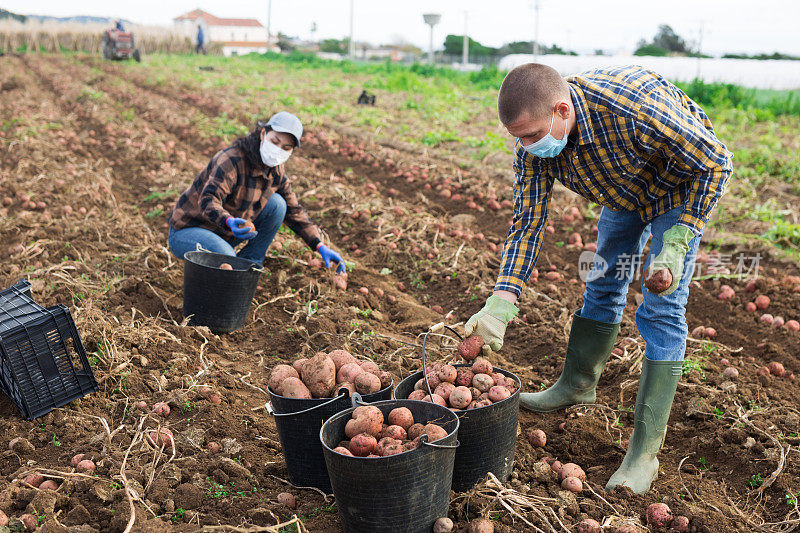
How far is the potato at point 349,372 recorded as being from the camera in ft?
8.05

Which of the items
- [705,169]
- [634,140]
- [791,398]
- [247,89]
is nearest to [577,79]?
[634,140]

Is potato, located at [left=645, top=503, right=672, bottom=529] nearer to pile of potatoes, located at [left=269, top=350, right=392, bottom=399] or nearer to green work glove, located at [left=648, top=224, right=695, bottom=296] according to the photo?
green work glove, located at [left=648, top=224, right=695, bottom=296]

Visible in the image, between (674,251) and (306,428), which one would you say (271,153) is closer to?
(306,428)

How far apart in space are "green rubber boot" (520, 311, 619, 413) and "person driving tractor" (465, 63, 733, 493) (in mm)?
166

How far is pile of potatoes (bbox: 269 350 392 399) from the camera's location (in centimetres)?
240

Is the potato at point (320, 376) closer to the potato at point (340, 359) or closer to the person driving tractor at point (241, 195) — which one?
the potato at point (340, 359)

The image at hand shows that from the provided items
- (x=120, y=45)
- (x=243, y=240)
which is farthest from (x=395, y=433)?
(x=120, y=45)

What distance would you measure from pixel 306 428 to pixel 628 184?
63.4 inches

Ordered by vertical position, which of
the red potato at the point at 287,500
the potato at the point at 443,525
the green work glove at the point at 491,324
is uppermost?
the green work glove at the point at 491,324

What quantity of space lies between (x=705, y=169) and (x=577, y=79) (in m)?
0.59

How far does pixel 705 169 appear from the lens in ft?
7.72

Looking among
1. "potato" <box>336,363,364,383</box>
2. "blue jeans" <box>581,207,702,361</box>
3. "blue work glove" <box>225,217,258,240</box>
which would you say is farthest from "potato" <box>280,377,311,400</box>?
"blue work glove" <box>225,217,258,240</box>

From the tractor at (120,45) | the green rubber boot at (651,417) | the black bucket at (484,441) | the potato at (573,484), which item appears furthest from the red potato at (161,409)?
the tractor at (120,45)

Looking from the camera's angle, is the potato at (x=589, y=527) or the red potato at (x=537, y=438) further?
the red potato at (x=537, y=438)
